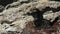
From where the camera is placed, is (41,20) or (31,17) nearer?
(41,20)

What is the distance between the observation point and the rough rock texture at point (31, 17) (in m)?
14.4

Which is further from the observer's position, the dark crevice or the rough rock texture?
the dark crevice

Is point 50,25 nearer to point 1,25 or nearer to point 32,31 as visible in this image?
point 32,31

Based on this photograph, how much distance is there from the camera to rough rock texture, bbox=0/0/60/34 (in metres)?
14.4

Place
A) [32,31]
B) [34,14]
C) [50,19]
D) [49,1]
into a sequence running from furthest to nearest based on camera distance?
[49,1], [34,14], [50,19], [32,31]

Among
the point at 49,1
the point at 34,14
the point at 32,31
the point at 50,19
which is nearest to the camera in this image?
the point at 32,31

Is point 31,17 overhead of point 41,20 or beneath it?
overhead

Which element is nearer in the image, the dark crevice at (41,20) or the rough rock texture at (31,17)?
the rough rock texture at (31,17)

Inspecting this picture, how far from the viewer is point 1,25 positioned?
15.8 m

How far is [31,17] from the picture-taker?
15.9 m

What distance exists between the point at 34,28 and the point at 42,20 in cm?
129

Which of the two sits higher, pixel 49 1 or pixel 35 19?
pixel 49 1

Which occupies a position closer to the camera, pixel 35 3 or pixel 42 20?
pixel 42 20

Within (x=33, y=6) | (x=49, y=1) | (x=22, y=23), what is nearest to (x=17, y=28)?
(x=22, y=23)
